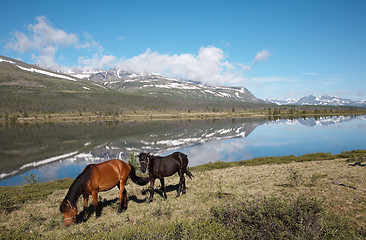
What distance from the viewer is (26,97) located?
195m

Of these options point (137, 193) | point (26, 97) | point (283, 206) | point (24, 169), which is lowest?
point (24, 169)

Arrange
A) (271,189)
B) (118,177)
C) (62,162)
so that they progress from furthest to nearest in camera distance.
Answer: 1. (62,162)
2. (271,189)
3. (118,177)

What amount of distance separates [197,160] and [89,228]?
30503mm

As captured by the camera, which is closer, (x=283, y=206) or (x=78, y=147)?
(x=283, y=206)

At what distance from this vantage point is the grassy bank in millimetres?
5828

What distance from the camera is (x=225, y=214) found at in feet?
22.8

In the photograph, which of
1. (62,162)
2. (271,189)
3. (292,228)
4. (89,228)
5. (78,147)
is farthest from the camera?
(78,147)

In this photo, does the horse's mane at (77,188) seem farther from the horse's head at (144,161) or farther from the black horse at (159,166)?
the black horse at (159,166)

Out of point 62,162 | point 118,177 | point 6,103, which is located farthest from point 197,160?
point 6,103

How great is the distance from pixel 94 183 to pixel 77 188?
65 centimetres

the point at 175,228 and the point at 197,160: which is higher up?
the point at 175,228

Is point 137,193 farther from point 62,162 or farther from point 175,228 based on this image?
point 62,162

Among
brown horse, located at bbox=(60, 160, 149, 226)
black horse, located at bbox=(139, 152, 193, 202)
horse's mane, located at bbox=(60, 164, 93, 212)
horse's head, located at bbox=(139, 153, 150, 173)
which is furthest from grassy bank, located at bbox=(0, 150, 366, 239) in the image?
horse's head, located at bbox=(139, 153, 150, 173)

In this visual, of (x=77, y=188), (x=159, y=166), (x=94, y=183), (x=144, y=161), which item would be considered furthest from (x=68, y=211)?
(x=159, y=166)
